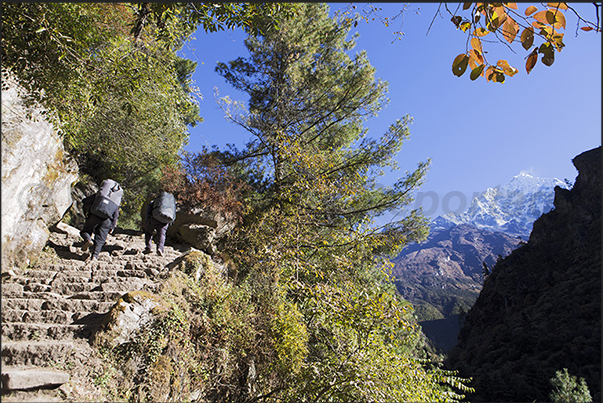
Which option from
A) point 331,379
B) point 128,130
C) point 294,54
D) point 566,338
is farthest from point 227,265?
point 566,338

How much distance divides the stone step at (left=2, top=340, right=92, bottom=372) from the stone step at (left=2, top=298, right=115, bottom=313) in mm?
830

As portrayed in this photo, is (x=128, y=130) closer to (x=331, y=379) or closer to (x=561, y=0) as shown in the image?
(x=331, y=379)

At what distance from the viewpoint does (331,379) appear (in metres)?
4.06

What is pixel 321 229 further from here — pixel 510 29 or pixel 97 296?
pixel 510 29

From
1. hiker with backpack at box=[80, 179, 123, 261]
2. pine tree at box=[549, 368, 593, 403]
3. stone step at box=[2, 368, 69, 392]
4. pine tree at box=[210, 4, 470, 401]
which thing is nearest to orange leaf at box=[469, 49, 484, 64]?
pine tree at box=[210, 4, 470, 401]

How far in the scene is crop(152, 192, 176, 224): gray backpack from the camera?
21.3ft

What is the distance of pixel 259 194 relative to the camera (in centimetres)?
903

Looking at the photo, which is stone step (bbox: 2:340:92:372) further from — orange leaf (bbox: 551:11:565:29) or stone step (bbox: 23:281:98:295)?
orange leaf (bbox: 551:11:565:29)

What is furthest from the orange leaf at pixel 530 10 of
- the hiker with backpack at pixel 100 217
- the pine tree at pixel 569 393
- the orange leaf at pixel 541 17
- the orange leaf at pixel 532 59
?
the pine tree at pixel 569 393

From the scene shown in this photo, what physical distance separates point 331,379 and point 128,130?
8.28 meters

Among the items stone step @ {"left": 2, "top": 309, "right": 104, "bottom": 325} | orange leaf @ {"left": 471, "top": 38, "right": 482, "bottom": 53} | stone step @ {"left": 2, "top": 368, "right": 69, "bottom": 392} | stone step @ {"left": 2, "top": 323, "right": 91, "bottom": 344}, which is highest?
orange leaf @ {"left": 471, "top": 38, "right": 482, "bottom": 53}

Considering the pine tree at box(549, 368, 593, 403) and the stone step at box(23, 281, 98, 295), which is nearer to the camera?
the stone step at box(23, 281, 98, 295)

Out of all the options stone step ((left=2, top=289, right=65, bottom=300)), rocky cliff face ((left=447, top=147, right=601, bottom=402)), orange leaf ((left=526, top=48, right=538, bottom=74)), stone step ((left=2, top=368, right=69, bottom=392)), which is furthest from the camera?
rocky cliff face ((left=447, top=147, right=601, bottom=402))

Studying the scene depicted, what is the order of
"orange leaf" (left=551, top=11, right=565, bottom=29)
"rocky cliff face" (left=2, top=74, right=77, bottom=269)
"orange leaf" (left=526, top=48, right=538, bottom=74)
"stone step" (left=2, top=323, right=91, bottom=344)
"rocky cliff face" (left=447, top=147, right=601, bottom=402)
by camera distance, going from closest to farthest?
1. "orange leaf" (left=551, top=11, right=565, bottom=29)
2. "orange leaf" (left=526, top=48, right=538, bottom=74)
3. "stone step" (left=2, top=323, right=91, bottom=344)
4. "rocky cliff face" (left=2, top=74, right=77, bottom=269)
5. "rocky cliff face" (left=447, top=147, right=601, bottom=402)
